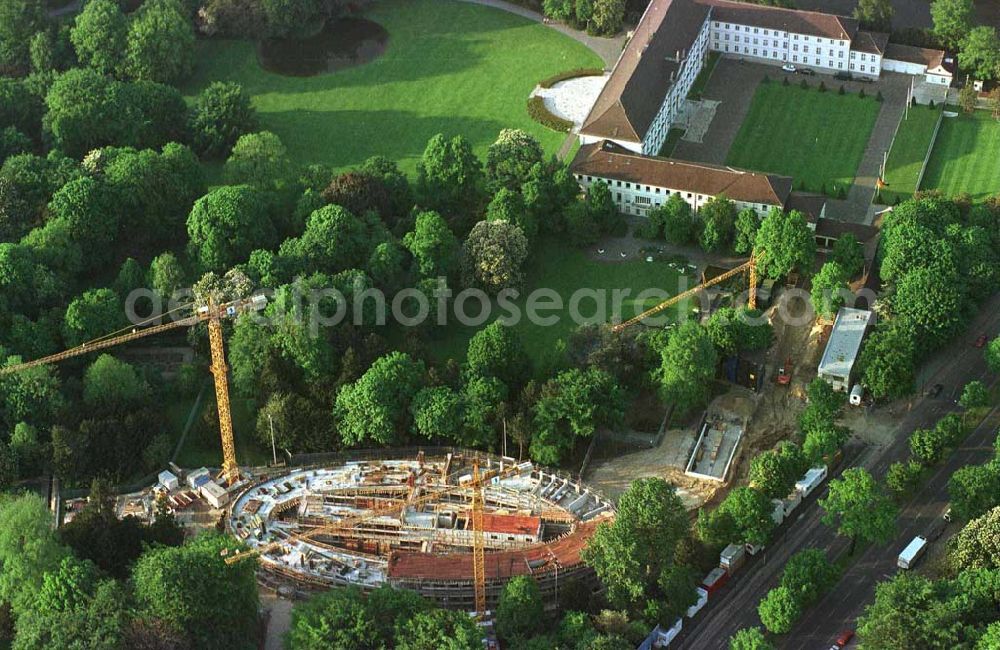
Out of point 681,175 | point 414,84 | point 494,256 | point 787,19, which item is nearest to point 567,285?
point 494,256

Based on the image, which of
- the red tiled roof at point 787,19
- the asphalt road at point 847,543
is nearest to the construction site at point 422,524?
the asphalt road at point 847,543

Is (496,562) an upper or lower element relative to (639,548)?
lower

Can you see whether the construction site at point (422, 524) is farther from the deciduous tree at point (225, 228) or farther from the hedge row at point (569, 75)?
the hedge row at point (569, 75)

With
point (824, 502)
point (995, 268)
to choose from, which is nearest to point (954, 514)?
point (824, 502)

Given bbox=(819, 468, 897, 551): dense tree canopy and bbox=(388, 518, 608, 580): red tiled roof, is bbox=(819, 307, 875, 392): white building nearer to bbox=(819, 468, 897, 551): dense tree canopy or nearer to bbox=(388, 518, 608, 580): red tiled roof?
bbox=(819, 468, 897, 551): dense tree canopy

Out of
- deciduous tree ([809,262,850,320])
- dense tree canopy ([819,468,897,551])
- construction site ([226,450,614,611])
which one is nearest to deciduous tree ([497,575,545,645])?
construction site ([226,450,614,611])

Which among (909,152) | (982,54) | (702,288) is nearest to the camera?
(702,288)

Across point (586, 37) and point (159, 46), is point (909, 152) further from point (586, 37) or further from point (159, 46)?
point (159, 46)

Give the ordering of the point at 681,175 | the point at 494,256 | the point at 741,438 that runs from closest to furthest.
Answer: the point at 741,438 → the point at 494,256 → the point at 681,175
